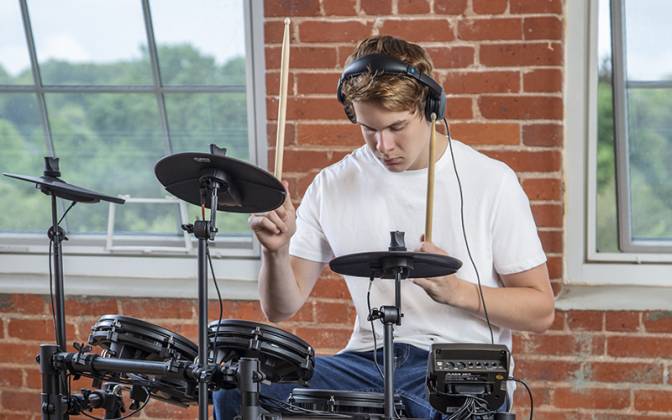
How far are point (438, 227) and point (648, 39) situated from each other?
41.6 inches

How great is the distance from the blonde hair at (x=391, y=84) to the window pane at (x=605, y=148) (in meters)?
0.89

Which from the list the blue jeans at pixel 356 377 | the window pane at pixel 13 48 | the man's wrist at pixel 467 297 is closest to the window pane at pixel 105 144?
the window pane at pixel 13 48

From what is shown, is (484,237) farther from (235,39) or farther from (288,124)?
(235,39)

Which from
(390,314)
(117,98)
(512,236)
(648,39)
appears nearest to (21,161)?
(117,98)

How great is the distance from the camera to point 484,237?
2352 mm

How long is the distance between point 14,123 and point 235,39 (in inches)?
33.5

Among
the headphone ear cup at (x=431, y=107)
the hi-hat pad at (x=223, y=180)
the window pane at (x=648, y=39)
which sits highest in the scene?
the window pane at (x=648, y=39)

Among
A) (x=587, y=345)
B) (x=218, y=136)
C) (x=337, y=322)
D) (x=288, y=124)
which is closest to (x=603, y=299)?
(x=587, y=345)

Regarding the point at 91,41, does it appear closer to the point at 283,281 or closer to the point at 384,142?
the point at 283,281

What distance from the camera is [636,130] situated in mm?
3014

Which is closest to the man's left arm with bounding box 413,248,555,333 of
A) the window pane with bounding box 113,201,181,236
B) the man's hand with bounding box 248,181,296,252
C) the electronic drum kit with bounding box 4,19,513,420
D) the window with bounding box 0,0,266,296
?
the electronic drum kit with bounding box 4,19,513,420

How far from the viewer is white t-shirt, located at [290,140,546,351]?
234 cm

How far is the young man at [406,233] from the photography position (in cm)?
221

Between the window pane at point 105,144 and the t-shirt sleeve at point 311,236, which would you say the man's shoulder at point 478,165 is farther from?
the window pane at point 105,144
